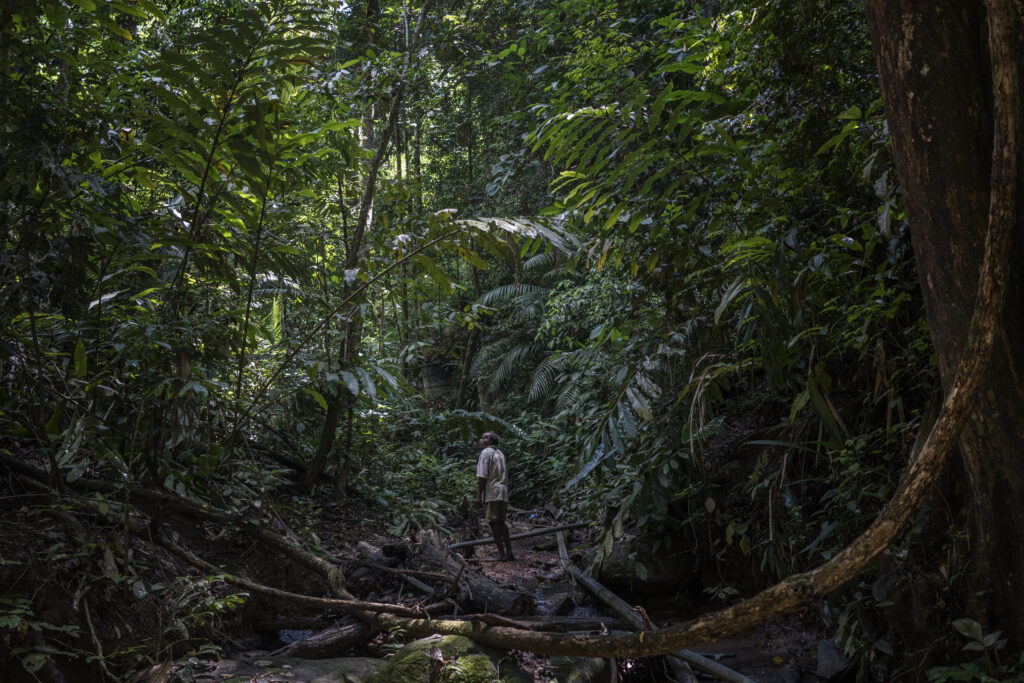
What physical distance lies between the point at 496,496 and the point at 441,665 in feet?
14.7

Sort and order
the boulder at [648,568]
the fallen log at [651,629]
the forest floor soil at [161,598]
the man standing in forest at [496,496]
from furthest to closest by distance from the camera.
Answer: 1. the man standing in forest at [496,496]
2. the boulder at [648,568]
3. the fallen log at [651,629]
4. the forest floor soil at [161,598]

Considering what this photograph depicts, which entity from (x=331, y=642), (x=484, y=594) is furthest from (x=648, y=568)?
(x=331, y=642)

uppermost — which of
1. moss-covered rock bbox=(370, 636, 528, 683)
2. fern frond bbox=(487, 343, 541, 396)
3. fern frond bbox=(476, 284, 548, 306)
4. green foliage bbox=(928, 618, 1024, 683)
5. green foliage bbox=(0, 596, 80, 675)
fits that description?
fern frond bbox=(476, 284, 548, 306)

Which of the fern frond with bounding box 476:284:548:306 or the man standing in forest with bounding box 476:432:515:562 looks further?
the fern frond with bounding box 476:284:548:306

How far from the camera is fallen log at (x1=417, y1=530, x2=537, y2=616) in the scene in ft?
16.1

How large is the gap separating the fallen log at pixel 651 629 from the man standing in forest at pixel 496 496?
0.91 m

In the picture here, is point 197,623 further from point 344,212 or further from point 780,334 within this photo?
point 344,212

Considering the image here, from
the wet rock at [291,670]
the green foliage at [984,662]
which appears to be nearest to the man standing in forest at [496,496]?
the wet rock at [291,670]

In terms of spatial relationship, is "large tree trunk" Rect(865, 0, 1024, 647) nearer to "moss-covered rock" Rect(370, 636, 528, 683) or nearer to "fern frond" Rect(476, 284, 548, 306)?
"moss-covered rock" Rect(370, 636, 528, 683)

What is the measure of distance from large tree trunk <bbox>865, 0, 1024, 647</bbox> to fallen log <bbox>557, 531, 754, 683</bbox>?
147 cm

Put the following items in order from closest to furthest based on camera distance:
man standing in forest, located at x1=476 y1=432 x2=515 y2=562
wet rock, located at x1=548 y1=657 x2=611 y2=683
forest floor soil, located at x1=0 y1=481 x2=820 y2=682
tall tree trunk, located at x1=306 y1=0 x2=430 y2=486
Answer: forest floor soil, located at x1=0 y1=481 x2=820 y2=682
wet rock, located at x1=548 y1=657 x2=611 y2=683
tall tree trunk, located at x1=306 y1=0 x2=430 y2=486
man standing in forest, located at x1=476 y1=432 x2=515 y2=562

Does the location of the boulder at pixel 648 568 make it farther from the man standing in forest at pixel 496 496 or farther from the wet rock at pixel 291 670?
the wet rock at pixel 291 670

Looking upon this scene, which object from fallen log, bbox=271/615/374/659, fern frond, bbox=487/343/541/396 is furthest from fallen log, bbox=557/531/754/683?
fern frond, bbox=487/343/541/396

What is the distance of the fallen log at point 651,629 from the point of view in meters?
3.65
